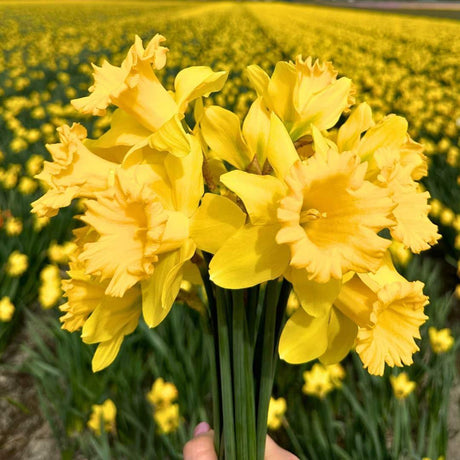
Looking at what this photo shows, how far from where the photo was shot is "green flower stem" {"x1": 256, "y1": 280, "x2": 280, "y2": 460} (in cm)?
65

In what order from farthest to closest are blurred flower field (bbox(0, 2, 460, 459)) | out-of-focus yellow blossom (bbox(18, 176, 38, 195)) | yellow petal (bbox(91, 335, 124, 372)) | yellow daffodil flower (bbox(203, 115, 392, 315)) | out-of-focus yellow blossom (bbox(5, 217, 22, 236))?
out-of-focus yellow blossom (bbox(18, 176, 38, 195))
out-of-focus yellow blossom (bbox(5, 217, 22, 236))
blurred flower field (bbox(0, 2, 460, 459))
yellow petal (bbox(91, 335, 124, 372))
yellow daffodil flower (bbox(203, 115, 392, 315))

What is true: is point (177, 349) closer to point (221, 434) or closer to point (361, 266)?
point (221, 434)

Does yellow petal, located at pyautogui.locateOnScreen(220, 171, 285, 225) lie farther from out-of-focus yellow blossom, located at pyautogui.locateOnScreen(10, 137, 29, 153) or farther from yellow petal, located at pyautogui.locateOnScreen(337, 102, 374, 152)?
out-of-focus yellow blossom, located at pyautogui.locateOnScreen(10, 137, 29, 153)

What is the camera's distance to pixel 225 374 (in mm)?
687

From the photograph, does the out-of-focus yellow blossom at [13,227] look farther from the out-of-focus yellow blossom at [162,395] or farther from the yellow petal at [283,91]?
the yellow petal at [283,91]

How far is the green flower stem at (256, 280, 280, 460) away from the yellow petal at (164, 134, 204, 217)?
15 cm

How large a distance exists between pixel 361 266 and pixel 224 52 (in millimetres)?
7662

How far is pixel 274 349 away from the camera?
0.71m

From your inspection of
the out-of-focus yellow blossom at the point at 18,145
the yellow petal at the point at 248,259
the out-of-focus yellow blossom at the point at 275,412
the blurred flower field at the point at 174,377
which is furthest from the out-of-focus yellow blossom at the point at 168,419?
the out-of-focus yellow blossom at the point at 18,145

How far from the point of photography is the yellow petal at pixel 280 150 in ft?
1.90

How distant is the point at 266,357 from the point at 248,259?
0.63 feet

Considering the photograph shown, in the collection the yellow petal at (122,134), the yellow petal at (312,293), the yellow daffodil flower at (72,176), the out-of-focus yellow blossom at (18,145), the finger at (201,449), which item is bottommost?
the out-of-focus yellow blossom at (18,145)

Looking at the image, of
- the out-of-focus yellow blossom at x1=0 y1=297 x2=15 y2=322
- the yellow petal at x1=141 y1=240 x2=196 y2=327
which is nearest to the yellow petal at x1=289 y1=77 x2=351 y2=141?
the yellow petal at x1=141 y1=240 x2=196 y2=327

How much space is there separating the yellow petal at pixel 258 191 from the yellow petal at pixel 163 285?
0.31 ft
